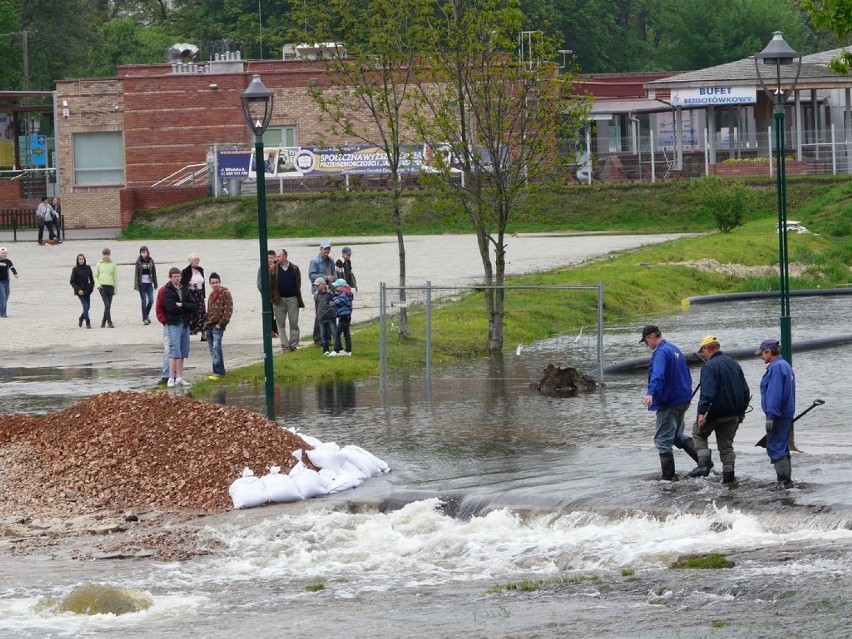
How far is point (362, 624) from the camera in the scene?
426 inches

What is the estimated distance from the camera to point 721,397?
13.7 m

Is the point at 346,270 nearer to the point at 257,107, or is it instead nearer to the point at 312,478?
the point at 257,107

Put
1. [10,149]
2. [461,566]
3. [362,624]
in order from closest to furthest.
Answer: [362,624]
[461,566]
[10,149]

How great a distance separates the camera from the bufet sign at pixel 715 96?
59875 mm

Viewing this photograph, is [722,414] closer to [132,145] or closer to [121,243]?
[121,243]

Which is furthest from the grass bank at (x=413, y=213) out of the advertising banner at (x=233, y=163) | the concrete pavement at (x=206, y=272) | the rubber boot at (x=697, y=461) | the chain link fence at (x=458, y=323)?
the rubber boot at (x=697, y=461)

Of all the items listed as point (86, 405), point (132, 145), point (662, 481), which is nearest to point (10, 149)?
point (132, 145)

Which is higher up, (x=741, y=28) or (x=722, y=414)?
(x=741, y=28)

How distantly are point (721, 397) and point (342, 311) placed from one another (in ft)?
36.6

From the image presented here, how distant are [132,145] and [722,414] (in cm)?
5401

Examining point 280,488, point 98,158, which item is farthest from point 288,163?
point 280,488

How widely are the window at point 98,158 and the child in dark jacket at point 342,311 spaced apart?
43.3 meters

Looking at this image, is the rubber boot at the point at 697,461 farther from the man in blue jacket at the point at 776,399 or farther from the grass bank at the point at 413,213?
the grass bank at the point at 413,213

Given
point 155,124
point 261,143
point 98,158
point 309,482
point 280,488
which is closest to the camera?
point 280,488
